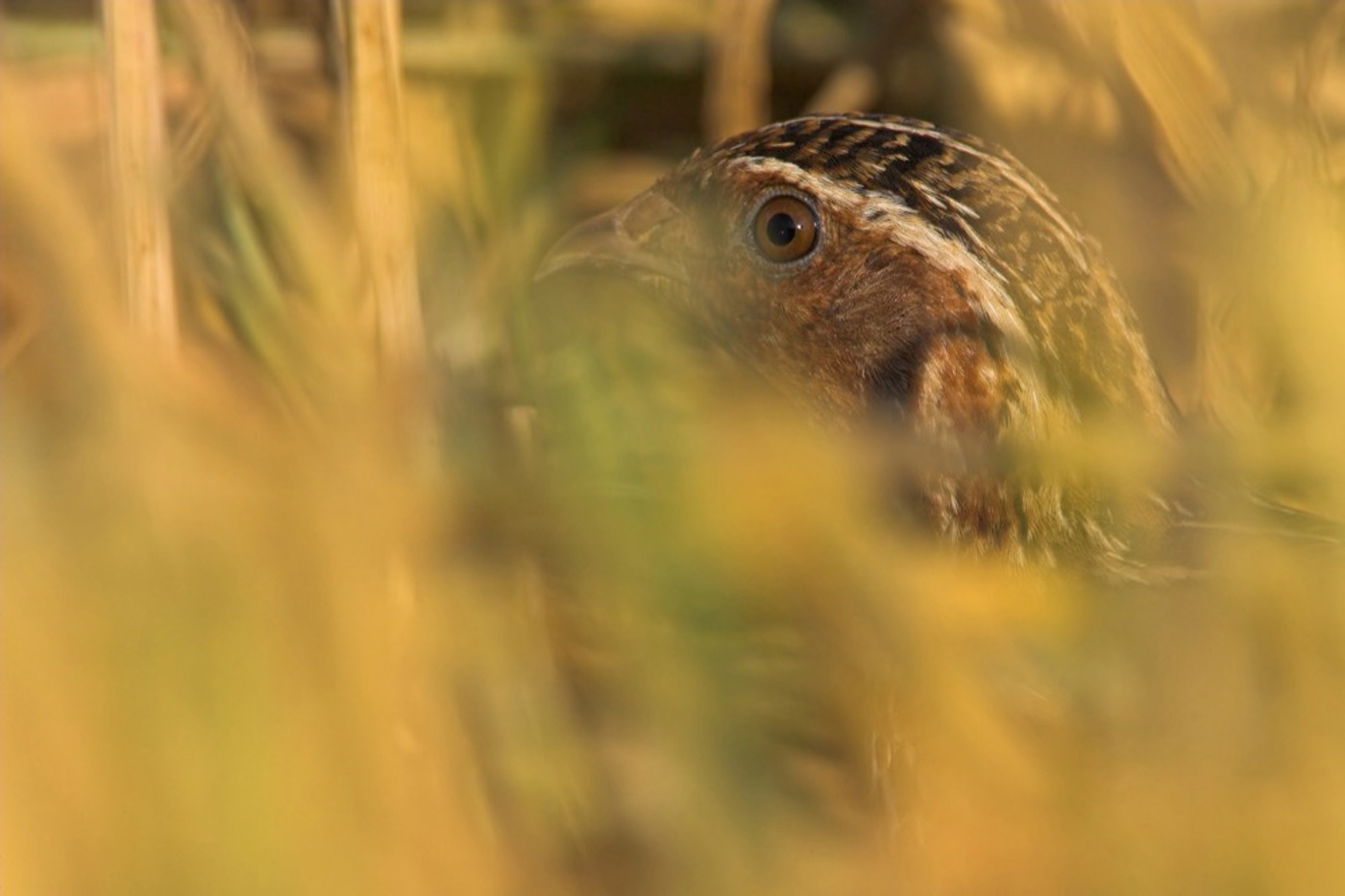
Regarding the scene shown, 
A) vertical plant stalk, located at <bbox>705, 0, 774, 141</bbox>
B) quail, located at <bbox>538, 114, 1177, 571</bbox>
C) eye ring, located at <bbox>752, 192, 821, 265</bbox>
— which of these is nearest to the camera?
quail, located at <bbox>538, 114, 1177, 571</bbox>

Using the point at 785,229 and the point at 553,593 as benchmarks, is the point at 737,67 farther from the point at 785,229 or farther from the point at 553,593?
the point at 553,593

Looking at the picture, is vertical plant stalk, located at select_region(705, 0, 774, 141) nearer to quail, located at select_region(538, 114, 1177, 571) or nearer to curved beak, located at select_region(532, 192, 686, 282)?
curved beak, located at select_region(532, 192, 686, 282)

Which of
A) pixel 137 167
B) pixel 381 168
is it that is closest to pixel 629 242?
pixel 381 168

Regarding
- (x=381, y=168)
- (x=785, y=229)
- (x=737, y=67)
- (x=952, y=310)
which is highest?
(x=737, y=67)

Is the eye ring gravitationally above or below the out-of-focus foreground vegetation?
above

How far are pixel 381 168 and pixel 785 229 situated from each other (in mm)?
591

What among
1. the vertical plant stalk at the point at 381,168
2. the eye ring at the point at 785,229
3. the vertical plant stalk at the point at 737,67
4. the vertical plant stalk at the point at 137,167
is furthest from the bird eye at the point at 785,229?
the vertical plant stalk at the point at 737,67

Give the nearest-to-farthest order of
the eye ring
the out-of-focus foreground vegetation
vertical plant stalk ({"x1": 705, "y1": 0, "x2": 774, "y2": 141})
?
the out-of-focus foreground vegetation, the eye ring, vertical plant stalk ({"x1": 705, "y1": 0, "x2": 774, "y2": 141})

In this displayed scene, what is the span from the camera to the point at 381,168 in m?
2.23

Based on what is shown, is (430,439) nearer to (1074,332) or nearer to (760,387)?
(760,387)

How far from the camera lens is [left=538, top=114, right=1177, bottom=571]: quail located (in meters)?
2.04

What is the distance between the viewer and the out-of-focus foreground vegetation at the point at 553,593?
1646 millimetres

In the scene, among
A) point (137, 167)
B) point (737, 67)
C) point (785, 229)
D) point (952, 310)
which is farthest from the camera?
point (737, 67)

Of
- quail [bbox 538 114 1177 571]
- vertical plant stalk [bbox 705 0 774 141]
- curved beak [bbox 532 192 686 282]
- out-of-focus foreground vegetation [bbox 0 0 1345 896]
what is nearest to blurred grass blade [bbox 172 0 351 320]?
out-of-focus foreground vegetation [bbox 0 0 1345 896]
